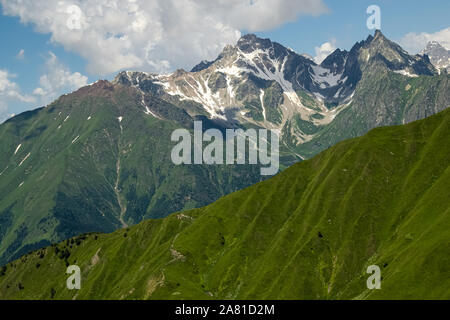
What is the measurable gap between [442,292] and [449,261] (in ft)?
55.4

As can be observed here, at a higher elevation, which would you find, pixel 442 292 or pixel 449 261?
pixel 449 261
